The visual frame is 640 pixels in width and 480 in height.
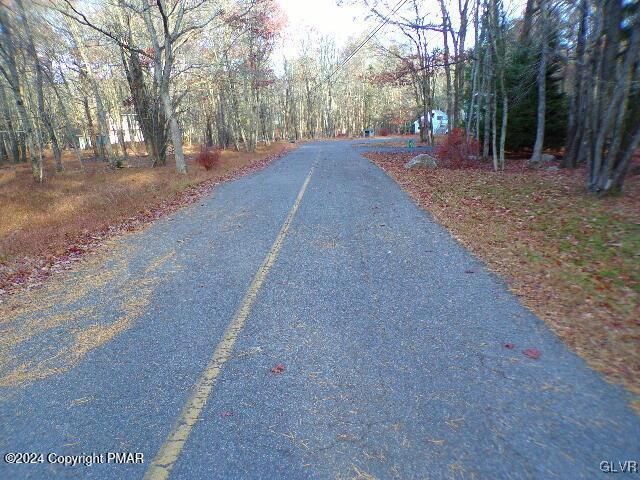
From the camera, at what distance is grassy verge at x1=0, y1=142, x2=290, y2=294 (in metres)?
7.00

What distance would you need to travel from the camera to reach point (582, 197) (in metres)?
9.17

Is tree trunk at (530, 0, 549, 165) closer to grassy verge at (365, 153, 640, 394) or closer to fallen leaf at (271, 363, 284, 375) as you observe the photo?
grassy verge at (365, 153, 640, 394)

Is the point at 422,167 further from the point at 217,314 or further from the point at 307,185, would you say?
the point at 217,314

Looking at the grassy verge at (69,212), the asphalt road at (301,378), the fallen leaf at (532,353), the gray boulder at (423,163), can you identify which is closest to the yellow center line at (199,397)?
the asphalt road at (301,378)

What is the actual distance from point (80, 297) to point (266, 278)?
2528mm

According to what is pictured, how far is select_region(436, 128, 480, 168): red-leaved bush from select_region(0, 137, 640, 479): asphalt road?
12630 millimetres

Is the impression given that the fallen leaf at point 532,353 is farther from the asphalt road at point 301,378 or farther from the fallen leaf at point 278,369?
the fallen leaf at point 278,369

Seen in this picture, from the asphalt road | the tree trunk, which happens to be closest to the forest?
the tree trunk

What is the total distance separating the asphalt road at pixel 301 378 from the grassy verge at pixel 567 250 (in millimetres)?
311

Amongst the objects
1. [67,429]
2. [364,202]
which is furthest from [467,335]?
[364,202]

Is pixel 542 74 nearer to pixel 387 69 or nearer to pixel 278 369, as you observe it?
pixel 278 369

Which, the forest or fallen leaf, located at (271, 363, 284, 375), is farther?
the forest

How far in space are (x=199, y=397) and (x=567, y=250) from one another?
594 cm

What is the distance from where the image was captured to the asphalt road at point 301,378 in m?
2.39
